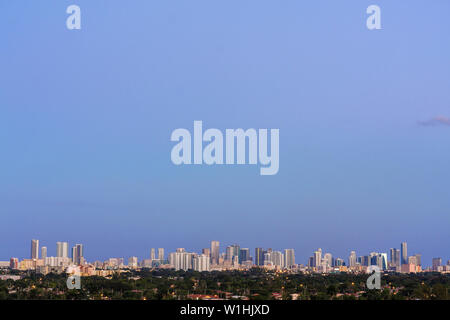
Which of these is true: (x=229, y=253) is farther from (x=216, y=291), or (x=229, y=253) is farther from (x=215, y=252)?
(x=216, y=291)

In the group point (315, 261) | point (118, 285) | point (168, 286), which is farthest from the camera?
point (315, 261)

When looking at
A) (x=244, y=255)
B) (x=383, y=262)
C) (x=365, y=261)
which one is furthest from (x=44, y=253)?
(x=383, y=262)

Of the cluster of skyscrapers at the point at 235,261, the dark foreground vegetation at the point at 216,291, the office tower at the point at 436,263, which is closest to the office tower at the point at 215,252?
the cluster of skyscrapers at the point at 235,261

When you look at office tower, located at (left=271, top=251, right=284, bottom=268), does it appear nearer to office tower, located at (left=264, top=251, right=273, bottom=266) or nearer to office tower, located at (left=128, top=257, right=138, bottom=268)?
office tower, located at (left=264, top=251, right=273, bottom=266)

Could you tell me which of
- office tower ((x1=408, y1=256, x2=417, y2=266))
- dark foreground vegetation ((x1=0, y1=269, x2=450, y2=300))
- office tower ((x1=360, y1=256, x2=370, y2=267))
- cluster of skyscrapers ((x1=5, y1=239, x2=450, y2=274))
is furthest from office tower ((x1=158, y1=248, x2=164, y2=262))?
dark foreground vegetation ((x1=0, y1=269, x2=450, y2=300))

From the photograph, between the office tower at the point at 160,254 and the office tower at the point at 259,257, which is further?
the office tower at the point at 160,254

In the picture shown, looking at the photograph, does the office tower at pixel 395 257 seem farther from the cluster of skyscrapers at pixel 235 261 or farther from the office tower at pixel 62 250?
the office tower at pixel 62 250
